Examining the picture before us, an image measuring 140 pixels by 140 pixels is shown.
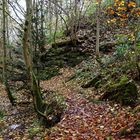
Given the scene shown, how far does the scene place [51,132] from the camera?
25.2 ft

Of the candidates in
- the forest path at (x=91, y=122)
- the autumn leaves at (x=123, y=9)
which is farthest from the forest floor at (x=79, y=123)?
the autumn leaves at (x=123, y=9)

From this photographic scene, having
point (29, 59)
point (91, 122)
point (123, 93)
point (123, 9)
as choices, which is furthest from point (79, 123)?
point (123, 9)

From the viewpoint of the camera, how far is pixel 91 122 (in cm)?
789

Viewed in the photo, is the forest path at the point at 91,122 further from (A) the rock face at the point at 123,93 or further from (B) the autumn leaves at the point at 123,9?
(B) the autumn leaves at the point at 123,9

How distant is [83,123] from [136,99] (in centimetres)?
191

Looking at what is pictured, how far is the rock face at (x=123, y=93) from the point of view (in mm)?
8664

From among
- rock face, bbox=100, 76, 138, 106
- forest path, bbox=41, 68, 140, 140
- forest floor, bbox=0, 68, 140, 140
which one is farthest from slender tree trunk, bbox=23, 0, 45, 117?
rock face, bbox=100, 76, 138, 106

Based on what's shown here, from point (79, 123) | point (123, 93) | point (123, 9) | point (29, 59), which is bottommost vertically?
point (79, 123)

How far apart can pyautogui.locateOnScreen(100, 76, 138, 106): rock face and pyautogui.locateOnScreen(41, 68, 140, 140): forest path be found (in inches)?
11.8

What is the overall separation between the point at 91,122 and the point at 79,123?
0.35 m

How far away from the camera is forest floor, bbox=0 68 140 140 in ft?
22.8

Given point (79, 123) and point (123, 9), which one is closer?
point (79, 123)

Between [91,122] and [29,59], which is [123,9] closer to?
[29,59]

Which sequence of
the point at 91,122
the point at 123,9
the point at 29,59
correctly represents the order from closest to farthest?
1. the point at 91,122
2. the point at 29,59
3. the point at 123,9
